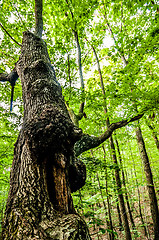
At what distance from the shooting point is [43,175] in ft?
4.50

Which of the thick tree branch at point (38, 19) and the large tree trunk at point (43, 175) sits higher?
the thick tree branch at point (38, 19)

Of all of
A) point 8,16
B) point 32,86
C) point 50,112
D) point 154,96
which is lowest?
point 50,112

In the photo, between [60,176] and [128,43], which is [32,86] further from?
[128,43]

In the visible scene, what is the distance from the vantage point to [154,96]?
293cm

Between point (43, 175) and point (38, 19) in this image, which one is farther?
point (38, 19)

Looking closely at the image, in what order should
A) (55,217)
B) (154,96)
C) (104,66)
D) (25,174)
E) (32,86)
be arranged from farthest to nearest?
(104,66) → (154,96) → (32,86) → (25,174) → (55,217)

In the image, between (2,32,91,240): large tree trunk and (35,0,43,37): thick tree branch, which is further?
(35,0,43,37): thick tree branch

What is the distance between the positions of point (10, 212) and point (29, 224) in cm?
24

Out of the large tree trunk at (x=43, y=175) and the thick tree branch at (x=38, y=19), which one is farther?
the thick tree branch at (x=38, y=19)

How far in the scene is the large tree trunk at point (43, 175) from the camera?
1.05m

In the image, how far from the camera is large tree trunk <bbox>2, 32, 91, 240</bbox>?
1.05m

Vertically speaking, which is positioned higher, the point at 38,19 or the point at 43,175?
the point at 38,19

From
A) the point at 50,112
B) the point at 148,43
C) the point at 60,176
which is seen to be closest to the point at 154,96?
the point at 148,43

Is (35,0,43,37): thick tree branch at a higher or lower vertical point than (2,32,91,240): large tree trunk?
higher
